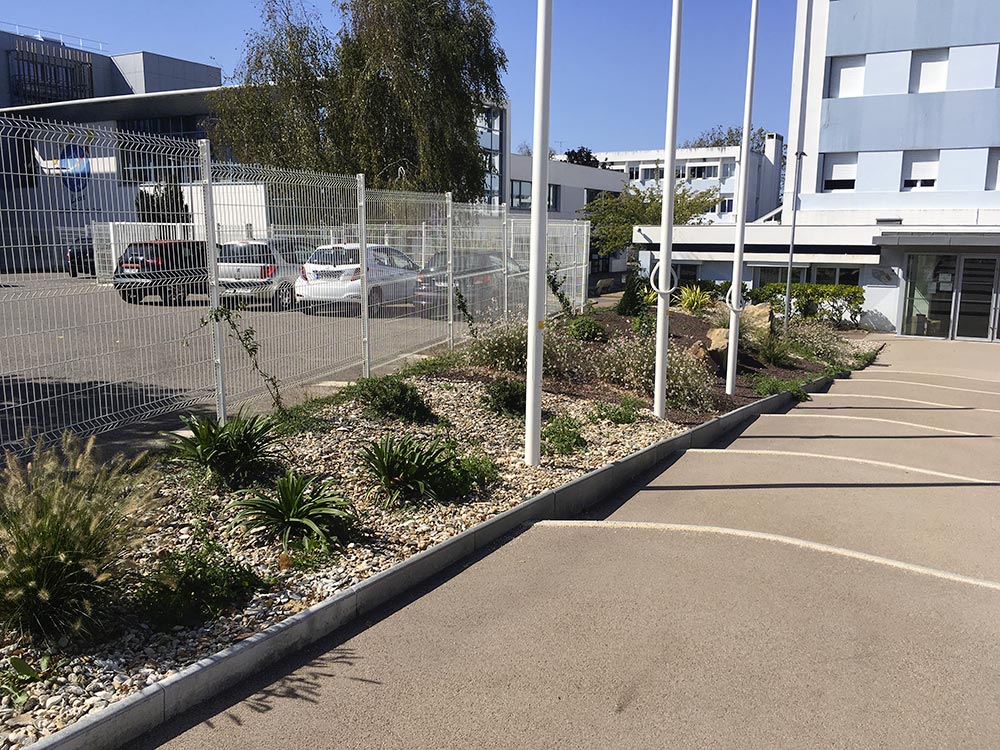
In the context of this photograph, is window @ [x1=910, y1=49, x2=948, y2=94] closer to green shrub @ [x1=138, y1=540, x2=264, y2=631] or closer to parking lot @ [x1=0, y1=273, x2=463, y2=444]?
parking lot @ [x1=0, y1=273, x2=463, y2=444]

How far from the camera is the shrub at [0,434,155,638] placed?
3.88 metres

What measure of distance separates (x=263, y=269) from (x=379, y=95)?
16141mm

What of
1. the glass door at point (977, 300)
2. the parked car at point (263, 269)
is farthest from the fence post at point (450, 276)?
the glass door at point (977, 300)

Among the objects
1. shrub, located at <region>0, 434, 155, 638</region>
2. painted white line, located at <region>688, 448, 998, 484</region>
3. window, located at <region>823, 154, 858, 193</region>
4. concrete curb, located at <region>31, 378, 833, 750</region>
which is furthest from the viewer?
window, located at <region>823, 154, 858, 193</region>

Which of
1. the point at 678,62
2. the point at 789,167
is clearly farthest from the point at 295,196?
the point at 789,167

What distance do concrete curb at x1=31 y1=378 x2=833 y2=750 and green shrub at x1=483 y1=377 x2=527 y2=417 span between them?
72.5 inches

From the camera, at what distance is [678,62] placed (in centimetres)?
924

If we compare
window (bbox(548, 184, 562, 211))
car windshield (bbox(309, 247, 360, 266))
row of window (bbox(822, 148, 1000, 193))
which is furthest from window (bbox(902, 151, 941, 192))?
car windshield (bbox(309, 247, 360, 266))

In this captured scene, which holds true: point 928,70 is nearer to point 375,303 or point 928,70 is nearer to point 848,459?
point 848,459

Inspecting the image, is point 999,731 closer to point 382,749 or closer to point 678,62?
point 382,749

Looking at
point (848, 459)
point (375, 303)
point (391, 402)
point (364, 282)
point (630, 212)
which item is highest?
point (630, 212)

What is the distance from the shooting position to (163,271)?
6941 millimetres

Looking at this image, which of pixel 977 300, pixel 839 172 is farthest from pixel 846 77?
pixel 977 300

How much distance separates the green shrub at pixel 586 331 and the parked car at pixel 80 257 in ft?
30.5
